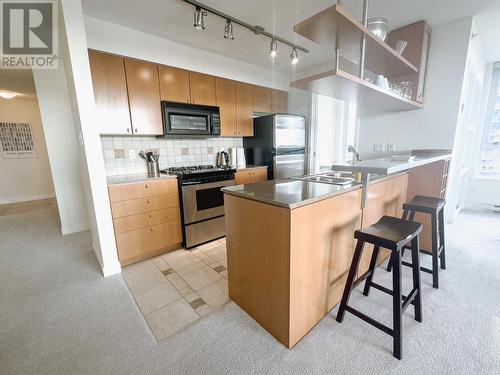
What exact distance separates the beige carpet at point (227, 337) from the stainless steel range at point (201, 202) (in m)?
0.90

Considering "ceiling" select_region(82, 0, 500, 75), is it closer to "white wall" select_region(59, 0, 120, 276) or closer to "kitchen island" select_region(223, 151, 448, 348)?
"white wall" select_region(59, 0, 120, 276)

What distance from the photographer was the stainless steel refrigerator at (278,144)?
337 centimetres

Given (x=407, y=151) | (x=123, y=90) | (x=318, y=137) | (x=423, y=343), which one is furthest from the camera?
(x=318, y=137)

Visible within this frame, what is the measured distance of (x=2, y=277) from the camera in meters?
2.17

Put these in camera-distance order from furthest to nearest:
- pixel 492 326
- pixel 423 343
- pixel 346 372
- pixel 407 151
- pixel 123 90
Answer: pixel 407 151 < pixel 123 90 < pixel 492 326 < pixel 423 343 < pixel 346 372

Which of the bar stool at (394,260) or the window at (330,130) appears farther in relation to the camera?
the window at (330,130)

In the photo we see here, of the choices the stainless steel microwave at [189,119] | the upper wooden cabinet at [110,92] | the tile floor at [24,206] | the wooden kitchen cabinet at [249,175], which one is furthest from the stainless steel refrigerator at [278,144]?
the tile floor at [24,206]

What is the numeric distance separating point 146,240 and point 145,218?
25 cm

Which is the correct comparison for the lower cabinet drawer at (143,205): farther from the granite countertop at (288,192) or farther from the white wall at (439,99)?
the white wall at (439,99)

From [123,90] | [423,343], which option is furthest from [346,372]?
[123,90]

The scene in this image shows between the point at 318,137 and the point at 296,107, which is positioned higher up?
the point at 296,107

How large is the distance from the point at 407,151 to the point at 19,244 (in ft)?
17.2

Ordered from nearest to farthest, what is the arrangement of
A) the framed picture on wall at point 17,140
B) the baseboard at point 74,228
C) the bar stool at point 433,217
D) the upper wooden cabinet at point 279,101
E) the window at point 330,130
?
the bar stool at point 433,217 → the baseboard at point 74,228 → the window at point 330,130 → the upper wooden cabinet at point 279,101 → the framed picture on wall at point 17,140

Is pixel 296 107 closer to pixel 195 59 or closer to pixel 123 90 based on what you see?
pixel 195 59
